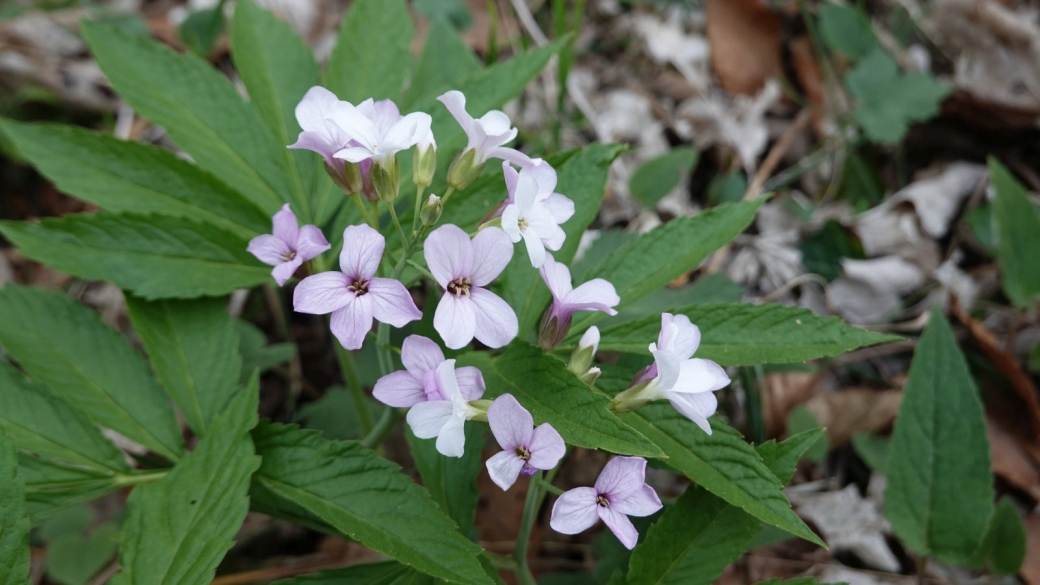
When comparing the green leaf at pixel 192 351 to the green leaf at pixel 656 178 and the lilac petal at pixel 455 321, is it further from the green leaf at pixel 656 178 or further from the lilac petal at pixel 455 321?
the green leaf at pixel 656 178

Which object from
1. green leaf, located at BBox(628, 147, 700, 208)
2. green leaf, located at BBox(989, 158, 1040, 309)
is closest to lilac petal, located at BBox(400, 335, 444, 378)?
green leaf, located at BBox(628, 147, 700, 208)

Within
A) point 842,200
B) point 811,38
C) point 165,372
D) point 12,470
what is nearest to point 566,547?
A: point 165,372

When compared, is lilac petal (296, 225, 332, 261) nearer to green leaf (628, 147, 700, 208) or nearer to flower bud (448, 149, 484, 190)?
flower bud (448, 149, 484, 190)

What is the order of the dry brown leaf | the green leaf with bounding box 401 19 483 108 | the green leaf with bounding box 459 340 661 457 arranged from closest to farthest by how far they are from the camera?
the green leaf with bounding box 459 340 661 457, the green leaf with bounding box 401 19 483 108, the dry brown leaf

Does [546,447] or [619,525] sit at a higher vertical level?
[546,447]

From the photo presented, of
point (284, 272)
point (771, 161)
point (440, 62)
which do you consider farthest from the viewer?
point (771, 161)

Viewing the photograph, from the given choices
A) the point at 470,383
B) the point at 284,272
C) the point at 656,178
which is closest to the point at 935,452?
→ the point at 656,178

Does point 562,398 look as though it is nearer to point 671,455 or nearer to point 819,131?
point 671,455

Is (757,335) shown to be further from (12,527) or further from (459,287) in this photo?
(12,527)
